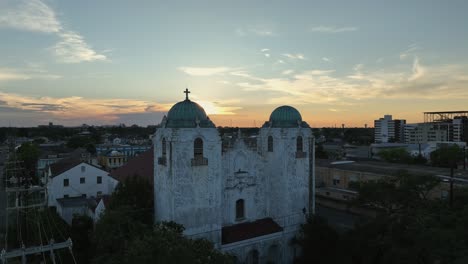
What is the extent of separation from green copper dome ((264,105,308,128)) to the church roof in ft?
23.5

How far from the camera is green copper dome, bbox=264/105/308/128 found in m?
32.2

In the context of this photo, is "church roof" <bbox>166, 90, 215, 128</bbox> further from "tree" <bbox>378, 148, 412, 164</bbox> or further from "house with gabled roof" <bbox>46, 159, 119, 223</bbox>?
"tree" <bbox>378, 148, 412, 164</bbox>

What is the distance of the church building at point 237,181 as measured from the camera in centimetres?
2636

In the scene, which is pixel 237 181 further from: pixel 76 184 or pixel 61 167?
pixel 61 167

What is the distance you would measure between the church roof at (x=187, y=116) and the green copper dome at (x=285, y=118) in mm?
7174

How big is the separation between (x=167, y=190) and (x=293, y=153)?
475 inches

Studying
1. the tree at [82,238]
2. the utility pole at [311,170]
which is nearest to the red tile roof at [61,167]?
the tree at [82,238]

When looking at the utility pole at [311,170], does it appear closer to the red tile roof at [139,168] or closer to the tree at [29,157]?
the red tile roof at [139,168]

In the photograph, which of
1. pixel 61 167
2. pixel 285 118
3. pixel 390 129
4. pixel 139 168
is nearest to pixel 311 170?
pixel 285 118

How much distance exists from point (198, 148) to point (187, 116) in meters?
2.54

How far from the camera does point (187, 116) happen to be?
2702 centimetres

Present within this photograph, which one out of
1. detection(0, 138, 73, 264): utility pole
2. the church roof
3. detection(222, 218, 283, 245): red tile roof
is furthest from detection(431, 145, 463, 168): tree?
detection(0, 138, 73, 264): utility pole

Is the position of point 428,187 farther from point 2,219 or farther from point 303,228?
point 2,219

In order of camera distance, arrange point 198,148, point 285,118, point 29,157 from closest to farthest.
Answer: point 198,148
point 285,118
point 29,157
